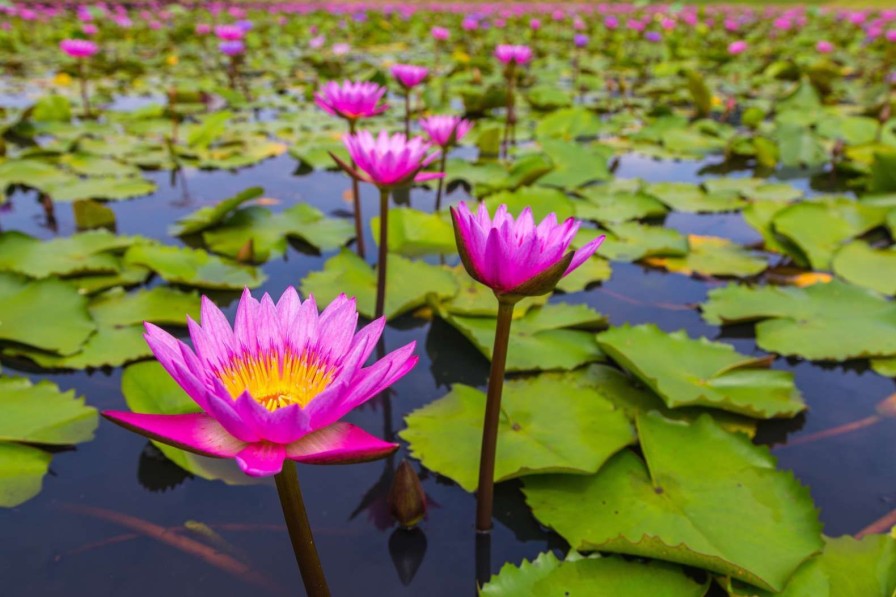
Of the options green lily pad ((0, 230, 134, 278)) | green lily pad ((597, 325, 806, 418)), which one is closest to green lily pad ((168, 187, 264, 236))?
green lily pad ((0, 230, 134, 278))

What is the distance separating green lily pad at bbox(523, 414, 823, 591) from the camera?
1086 millimetres

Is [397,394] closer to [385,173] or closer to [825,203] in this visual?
[385,173]

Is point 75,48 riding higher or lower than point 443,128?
higher

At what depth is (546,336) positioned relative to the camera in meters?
1.86

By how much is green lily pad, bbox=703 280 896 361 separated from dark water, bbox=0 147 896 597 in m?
0.07

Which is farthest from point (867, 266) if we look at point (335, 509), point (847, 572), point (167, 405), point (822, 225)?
point (167, 405)

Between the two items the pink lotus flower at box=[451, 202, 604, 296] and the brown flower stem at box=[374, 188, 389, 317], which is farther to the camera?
the brown flower stem at box=[374, 188, 389, 317]

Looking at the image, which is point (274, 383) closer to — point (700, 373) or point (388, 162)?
point (388, 162)

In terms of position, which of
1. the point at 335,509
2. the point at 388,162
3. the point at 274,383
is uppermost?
the point at 388,162

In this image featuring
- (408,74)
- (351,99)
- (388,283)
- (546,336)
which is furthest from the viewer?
(408,74)

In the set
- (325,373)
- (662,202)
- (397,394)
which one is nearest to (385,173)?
(397,394)

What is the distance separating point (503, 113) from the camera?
5348mm

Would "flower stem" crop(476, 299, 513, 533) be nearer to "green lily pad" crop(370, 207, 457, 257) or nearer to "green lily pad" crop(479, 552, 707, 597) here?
"green lily pad" crop(479, 552, 707, 597)

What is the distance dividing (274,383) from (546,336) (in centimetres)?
111
